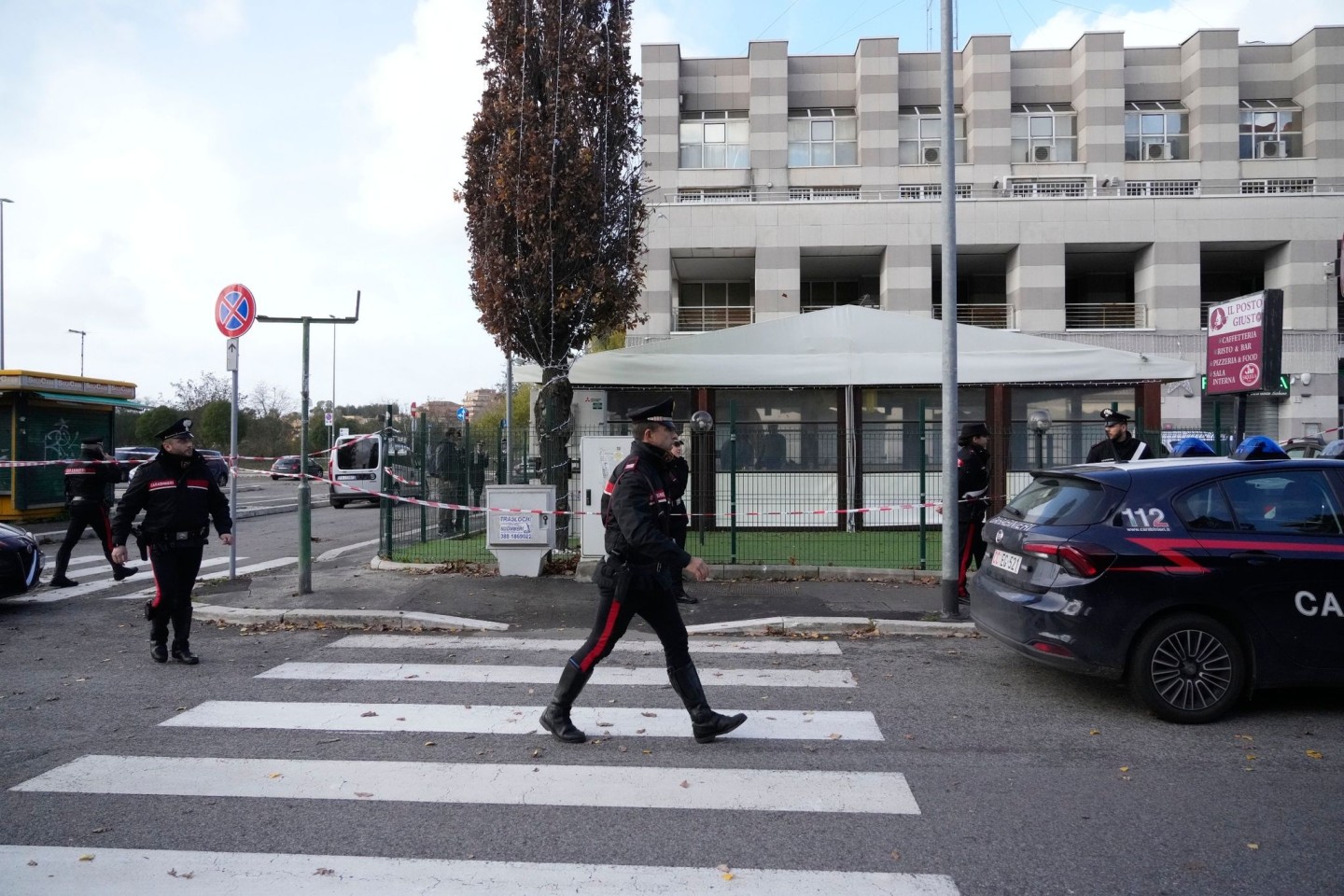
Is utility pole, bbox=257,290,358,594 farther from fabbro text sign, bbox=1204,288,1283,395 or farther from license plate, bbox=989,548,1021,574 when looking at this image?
fabbro text sign, bbox=1204,288,1283,395

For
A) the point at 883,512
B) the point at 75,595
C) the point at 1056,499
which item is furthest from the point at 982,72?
the point at 75,595

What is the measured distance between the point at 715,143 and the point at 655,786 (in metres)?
27.5

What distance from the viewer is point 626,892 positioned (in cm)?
345

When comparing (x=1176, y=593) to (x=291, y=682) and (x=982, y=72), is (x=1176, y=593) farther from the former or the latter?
(x=982, y=72)

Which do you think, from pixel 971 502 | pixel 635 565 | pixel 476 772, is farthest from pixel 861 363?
pixel 476 772

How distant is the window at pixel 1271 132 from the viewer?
28.9 m

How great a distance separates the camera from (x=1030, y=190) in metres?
28.5

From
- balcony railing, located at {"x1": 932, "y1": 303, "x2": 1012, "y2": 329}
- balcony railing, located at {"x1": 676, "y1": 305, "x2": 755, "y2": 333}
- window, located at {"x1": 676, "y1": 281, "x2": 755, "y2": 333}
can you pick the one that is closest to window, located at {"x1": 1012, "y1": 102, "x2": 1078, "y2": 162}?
balcony railing, located at {"x1": 932, "y1": 303, "x2": 1012, "y2": 329}

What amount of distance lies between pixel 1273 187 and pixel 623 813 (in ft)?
106

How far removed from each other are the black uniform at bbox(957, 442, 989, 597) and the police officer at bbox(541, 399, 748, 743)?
4799 mm

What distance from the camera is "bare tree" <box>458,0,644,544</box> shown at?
1203 cm

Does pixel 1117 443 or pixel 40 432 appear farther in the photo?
pixel 40 432

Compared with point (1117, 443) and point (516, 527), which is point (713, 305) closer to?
point (516, 527)

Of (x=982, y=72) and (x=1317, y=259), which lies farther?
(x=982, y=72)
